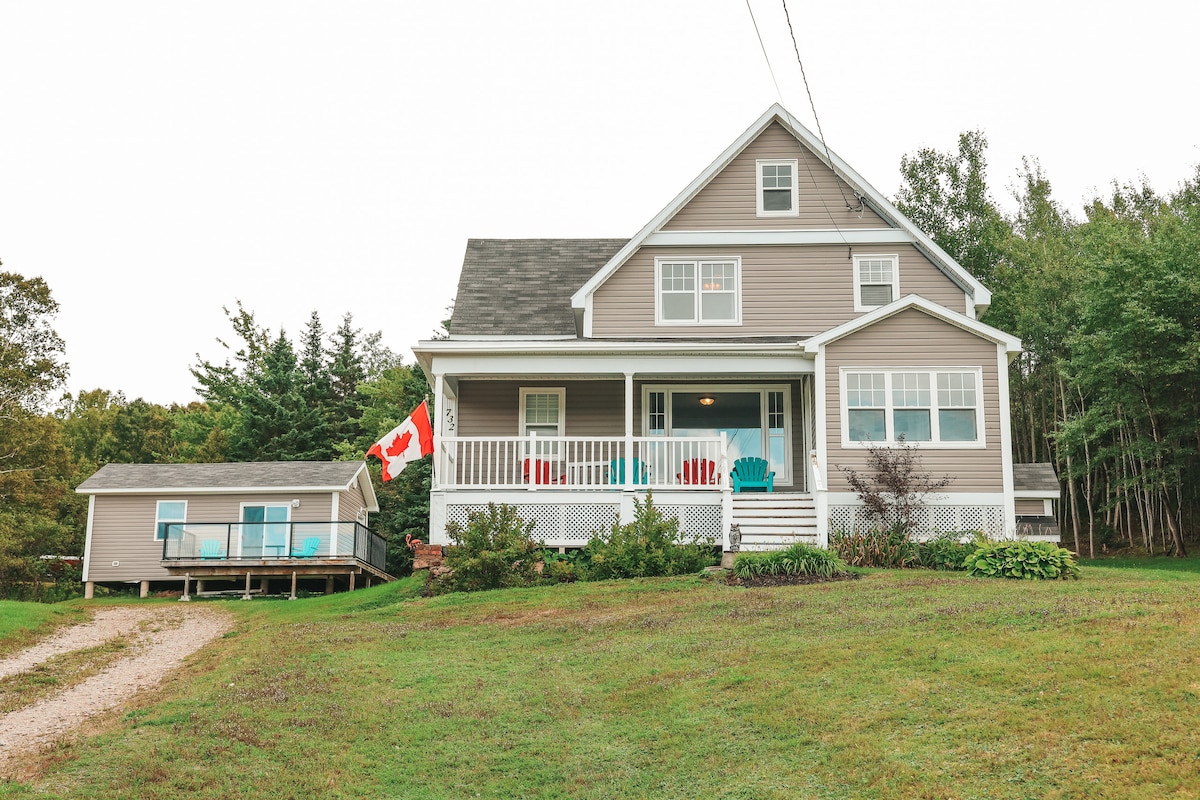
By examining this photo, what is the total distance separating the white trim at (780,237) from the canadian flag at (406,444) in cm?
546

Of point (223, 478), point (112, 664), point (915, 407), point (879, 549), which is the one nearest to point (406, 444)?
point (112, 664)

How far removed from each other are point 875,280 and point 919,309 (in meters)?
2.48

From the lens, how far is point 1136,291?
26.8 m

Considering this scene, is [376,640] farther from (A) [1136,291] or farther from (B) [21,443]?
(B) [21,443]

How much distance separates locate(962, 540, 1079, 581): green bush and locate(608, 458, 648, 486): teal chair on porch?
561cm

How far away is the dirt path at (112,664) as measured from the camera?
31.8ft

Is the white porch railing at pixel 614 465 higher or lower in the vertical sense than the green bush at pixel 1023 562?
higher

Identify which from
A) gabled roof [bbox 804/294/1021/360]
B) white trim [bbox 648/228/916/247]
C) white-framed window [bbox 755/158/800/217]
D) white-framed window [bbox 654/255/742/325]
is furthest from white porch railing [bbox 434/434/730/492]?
white-framed window [bbox 755/158/800/217]

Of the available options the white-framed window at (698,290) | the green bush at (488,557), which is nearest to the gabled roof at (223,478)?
the white-framed window at (698,290)

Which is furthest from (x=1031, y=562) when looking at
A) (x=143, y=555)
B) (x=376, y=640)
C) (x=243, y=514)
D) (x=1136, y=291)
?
(x=143, y=555)

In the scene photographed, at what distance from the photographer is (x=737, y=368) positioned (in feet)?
64.8

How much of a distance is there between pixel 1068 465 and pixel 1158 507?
2886 millimetres

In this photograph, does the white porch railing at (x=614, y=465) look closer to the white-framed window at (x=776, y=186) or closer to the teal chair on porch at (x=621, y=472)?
the teal chair on porch at (x=621, y=472)

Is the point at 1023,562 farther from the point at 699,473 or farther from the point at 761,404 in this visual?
the point at 761,404
